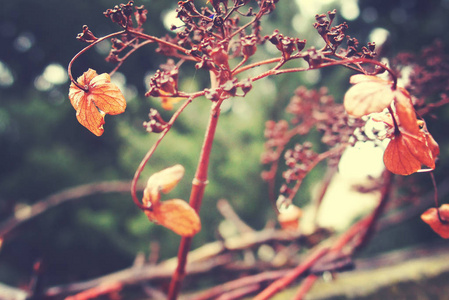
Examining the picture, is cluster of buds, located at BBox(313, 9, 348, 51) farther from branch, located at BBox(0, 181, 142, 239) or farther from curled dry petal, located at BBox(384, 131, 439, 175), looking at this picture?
branch, located at BBox(0, 181, 142, 239)

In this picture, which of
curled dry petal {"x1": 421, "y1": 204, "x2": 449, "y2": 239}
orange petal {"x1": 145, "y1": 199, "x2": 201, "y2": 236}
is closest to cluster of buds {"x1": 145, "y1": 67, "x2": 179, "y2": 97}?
orange petal {"x1": 145, "y1": 199, "x2": 201, "y2": 236}

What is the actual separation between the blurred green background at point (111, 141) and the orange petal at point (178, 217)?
2.37ft

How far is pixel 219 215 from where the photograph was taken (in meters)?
1.10

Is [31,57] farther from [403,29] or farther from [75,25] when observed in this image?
[403,29]

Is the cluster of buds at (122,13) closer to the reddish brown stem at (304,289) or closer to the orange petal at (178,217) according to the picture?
the orange petal at (178,217)

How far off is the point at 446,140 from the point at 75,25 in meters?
1.34

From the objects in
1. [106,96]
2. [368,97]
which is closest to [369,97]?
[368,97]

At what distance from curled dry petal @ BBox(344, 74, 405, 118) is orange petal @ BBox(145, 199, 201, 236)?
169 mm

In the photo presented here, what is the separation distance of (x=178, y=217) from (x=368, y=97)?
200mm

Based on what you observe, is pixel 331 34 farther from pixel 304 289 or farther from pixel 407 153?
pixel 304 289

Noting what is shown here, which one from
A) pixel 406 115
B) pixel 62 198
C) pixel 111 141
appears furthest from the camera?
pixel 111 141

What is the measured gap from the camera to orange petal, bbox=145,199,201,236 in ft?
1.00

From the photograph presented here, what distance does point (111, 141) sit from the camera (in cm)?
130

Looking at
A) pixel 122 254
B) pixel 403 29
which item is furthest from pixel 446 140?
pixel 122 254
